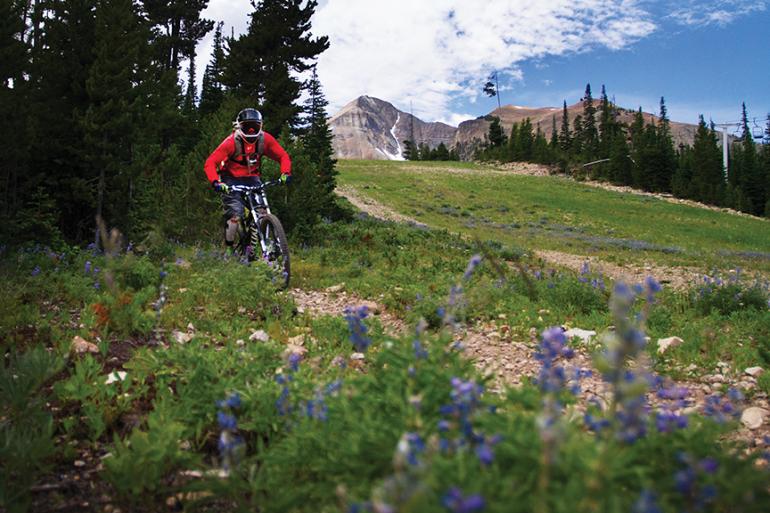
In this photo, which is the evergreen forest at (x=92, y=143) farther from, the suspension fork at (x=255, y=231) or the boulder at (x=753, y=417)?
the boulder at (x=753, y=417)

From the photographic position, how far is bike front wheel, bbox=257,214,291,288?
7.57 meters

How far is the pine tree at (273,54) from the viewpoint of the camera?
24.8 meters

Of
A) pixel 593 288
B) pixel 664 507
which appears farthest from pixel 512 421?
pixel 593 288

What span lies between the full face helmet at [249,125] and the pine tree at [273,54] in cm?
1646

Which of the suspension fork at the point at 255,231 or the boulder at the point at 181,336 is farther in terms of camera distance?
the suspension fork at the point at 255,231

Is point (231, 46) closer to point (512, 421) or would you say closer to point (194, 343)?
point (194, 343)

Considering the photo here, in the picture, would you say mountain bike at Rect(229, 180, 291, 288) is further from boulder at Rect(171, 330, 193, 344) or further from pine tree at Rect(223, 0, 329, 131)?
pine tree at Rect(223, 0, 329, 131)

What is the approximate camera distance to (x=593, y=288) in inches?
292

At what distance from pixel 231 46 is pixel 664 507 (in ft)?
93.3

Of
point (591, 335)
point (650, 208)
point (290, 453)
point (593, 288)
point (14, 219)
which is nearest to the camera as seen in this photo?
point (290, 453)

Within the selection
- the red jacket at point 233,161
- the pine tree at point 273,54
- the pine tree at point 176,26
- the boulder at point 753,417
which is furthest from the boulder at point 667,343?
the pine tree at point 176,26

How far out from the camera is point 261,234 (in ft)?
26.2

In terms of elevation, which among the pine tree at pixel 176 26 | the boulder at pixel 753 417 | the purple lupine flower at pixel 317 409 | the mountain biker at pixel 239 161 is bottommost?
the boulder at pixel 753 417

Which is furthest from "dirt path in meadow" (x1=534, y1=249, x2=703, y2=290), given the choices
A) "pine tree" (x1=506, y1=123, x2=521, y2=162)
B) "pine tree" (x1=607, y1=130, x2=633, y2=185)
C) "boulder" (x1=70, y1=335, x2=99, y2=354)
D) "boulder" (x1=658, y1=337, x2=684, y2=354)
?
"pine tree" (x1=506, y1=123, x2=521, y2=162)
